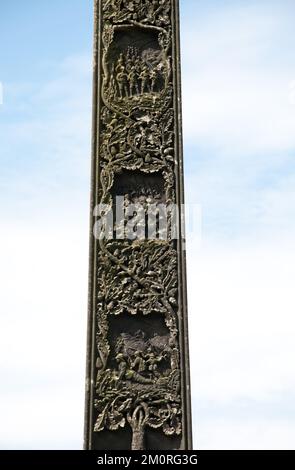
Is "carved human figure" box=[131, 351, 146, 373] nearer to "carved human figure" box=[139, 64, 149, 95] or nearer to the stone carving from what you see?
the stone carving

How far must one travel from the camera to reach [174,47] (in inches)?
266

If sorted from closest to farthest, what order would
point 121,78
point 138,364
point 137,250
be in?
point 138,364 → point 137,250 → point 121,78

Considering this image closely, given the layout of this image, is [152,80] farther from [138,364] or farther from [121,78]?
[138,364]

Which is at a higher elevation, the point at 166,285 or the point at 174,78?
the point at 174,78

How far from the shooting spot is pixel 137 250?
20.4 feet

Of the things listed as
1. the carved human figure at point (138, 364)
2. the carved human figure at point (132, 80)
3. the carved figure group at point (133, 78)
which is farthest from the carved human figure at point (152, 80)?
the carved human figure at point (138, 364)

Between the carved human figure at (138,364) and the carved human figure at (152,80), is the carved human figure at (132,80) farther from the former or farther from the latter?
the carved human figure at (138,364)

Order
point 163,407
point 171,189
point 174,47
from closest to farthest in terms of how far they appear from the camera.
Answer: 1. point 163,407
2. point 171,189
3. point 174,47

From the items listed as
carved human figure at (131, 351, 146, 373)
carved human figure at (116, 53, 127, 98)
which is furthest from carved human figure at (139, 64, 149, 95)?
carved human figure at (131, 351, 146, 373)

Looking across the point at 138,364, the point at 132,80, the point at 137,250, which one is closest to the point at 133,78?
the point at 132,80

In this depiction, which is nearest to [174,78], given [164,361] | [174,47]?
[174,47]
